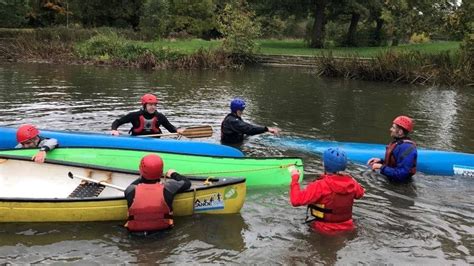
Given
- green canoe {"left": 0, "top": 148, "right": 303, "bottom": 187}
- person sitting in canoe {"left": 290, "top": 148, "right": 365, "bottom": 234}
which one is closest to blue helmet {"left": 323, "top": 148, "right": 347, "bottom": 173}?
person sitting in canoe {"left": 290, "top": 148, "right": 365, "bottom": 234}

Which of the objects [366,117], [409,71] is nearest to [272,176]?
[366,117]

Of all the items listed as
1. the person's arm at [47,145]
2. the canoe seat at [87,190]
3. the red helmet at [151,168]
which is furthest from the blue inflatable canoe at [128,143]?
the red helmet at [151,168]

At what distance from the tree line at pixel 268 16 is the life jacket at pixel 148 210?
22.1 m

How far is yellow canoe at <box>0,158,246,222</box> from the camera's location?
638 cm

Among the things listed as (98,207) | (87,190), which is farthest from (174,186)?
(87,190)

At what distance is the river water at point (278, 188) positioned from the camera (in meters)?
6.04

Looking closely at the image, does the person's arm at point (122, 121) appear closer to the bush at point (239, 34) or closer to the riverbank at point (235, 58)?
the riverbank at point (235, 58)

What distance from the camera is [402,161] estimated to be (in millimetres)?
8164

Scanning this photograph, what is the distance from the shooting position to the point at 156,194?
593 cm

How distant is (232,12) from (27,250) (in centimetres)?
2909

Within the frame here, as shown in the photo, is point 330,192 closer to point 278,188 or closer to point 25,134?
point 278,188

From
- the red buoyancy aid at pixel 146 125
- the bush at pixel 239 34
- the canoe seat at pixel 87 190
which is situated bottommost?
the canoe seat at pixel 87 190

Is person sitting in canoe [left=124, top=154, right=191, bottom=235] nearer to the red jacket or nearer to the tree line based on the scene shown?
the red jacket

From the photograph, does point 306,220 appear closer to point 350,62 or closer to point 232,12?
point 350,62
